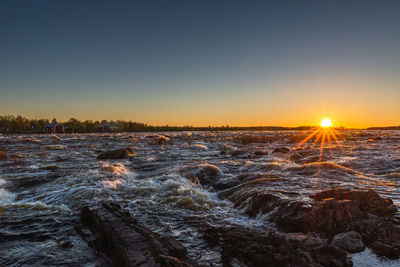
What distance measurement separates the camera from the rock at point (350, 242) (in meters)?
3.04

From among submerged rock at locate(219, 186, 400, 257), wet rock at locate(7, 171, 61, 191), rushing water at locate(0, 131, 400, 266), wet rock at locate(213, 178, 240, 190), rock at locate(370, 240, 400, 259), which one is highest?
submerged rock at locate(219, 186, 400, 257)

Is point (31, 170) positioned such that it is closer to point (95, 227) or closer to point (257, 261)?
point (95, 227)

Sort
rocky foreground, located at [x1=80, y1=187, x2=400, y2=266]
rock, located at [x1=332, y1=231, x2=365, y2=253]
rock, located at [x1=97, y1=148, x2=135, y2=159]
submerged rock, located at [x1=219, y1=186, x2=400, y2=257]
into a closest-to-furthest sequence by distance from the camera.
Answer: rocky foreground, located at [x1=80, y1=187, x2=400, y2=266] < rock, located at [x1=332, y1=231, x2=365, y2=253] < submerged rock, located at [x1=219, y1=186, x2=400, y2=257] < rock, located at [x1=97, y1=148, x2=135, y2=159]

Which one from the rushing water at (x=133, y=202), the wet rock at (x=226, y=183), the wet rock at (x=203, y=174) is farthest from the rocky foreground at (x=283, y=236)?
the wet rock at (x=203, y=174)

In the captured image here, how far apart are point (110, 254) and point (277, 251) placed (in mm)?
2117

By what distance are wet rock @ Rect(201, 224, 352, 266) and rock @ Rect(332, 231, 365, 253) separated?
20cm

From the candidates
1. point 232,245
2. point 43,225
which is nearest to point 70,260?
point 43,225

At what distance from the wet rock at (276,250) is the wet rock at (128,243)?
64 centimetres

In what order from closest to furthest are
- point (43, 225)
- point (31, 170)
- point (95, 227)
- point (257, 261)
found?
point (257, 261)
point (95, 227)
point (43, 225)
point (31, 170)

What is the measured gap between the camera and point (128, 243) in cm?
276

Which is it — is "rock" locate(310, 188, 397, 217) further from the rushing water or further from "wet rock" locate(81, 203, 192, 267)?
"wet rock" locate(81, 203, 192, 267)

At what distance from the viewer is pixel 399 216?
3889mm

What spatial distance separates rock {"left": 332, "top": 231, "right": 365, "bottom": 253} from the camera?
9.97 ft

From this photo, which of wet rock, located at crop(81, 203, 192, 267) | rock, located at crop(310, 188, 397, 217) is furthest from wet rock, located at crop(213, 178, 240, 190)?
wet rock, located at crop(81, 203, 192, 267)
